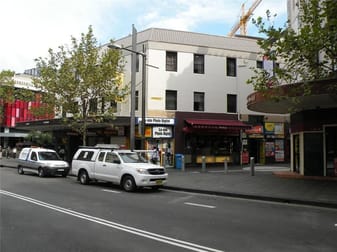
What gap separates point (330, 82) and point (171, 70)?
16.3 metres

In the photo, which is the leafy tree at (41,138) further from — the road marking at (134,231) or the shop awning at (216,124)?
the road marking at (134,231)

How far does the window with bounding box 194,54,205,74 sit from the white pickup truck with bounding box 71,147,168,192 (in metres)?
13.5

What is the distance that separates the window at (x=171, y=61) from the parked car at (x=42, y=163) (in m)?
10.7

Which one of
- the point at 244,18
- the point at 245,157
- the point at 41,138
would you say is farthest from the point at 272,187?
the point at 244,18

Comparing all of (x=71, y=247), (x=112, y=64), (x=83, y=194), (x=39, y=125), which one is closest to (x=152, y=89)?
(x=112, y=64)

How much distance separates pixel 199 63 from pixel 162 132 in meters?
6.32

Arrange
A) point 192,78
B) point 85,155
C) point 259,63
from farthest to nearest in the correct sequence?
point 259,63 → point 192,78 → point 85,155

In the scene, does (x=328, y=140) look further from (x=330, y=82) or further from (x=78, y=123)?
(x=78, y=123)

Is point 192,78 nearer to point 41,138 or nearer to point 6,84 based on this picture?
point 41,138

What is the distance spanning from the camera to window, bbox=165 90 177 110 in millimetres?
28250

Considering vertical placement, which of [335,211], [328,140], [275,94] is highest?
[275,94]

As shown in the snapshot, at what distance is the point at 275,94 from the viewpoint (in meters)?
12.8

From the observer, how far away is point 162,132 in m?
27.6

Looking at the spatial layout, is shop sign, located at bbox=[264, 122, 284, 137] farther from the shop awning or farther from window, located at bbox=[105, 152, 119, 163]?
window, located at bbox=[105, 152, 119, 163]
